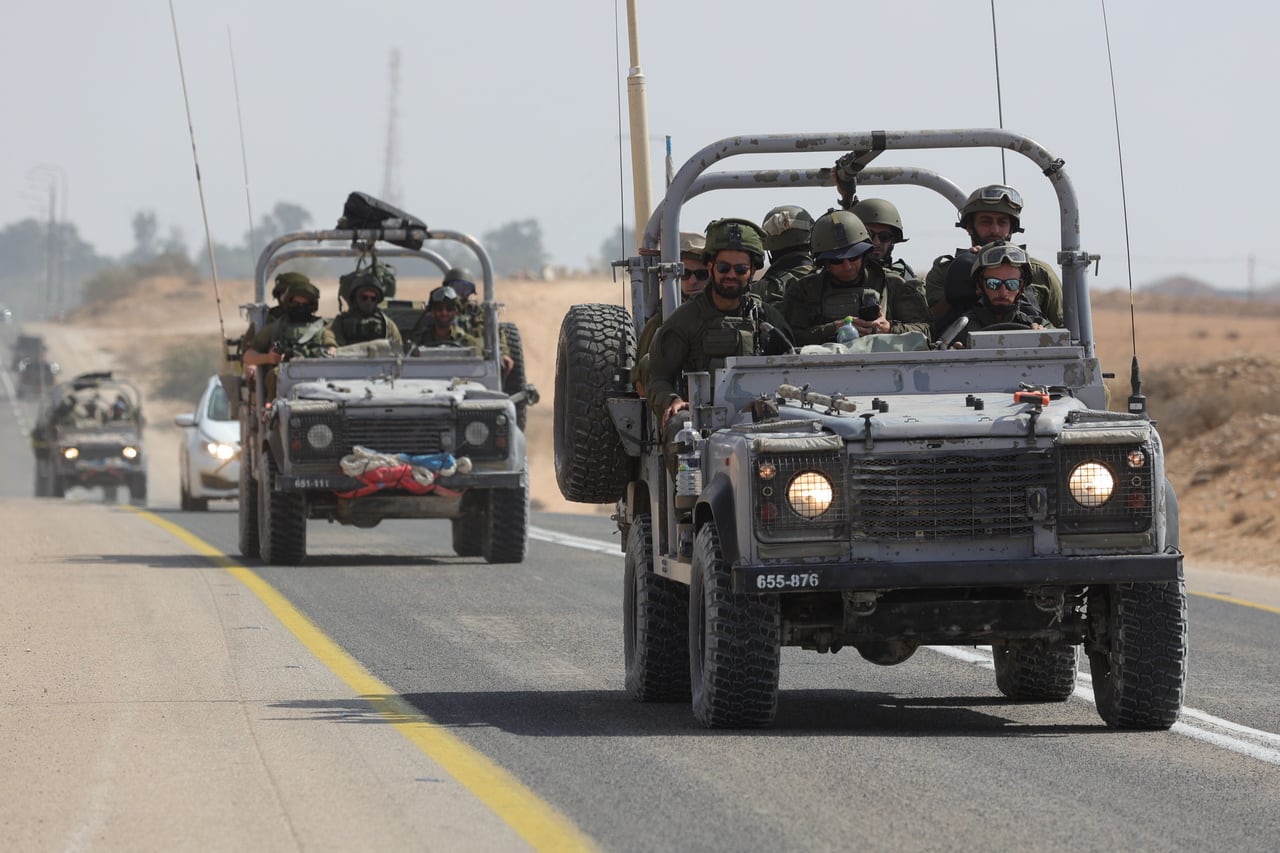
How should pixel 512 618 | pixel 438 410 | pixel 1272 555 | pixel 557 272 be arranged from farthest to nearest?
1. pixel 557 272
2. pixel 1272 555
3. pixel 438 410
4. pixel 512 618

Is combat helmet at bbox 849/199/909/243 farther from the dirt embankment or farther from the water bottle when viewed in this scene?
the dirt embankment

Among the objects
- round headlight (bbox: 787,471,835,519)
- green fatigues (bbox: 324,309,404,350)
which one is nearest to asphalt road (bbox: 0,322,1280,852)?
round headlight (bbox: 787,471,835,519)

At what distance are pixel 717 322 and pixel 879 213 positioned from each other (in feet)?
4.90

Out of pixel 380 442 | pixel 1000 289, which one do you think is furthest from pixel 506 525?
pixel 1000 289

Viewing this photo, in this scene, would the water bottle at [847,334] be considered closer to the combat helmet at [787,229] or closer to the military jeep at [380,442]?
the combat helmet at [787,229]

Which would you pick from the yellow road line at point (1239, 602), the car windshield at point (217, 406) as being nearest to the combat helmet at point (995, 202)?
the yellow road line at point (1239, 602)

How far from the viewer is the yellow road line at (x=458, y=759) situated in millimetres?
6922

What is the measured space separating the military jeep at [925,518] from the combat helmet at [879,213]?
145 cm

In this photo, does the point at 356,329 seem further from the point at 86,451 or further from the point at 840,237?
the point at 86,451

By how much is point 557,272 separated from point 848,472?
121 m

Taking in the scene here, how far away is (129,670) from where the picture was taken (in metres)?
11.4

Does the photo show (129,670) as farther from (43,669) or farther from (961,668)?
(961,668)

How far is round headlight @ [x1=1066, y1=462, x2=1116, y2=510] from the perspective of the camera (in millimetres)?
8797

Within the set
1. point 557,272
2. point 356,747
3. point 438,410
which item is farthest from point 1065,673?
point 557,272
